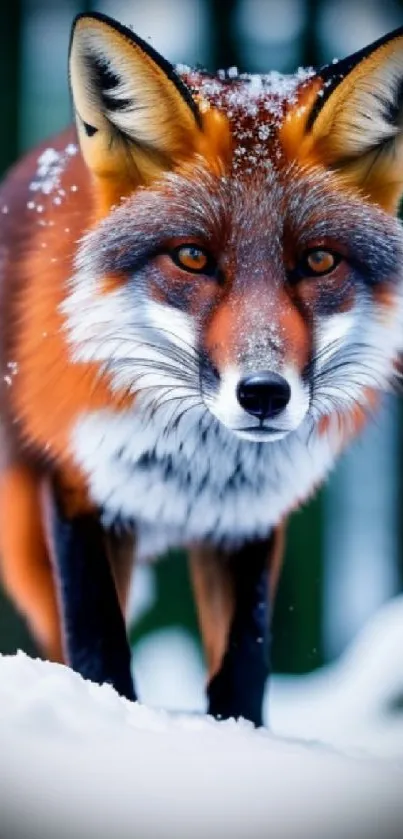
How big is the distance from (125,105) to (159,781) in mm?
1529

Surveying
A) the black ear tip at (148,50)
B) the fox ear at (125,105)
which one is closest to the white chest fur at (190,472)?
the fox ear at (125,105)

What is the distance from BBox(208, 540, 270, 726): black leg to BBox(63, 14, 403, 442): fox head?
0.40 metres

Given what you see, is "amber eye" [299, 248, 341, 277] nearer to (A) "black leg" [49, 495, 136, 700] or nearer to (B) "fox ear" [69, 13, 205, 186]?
(B) "fox ear" [69, 13, 205, 186]

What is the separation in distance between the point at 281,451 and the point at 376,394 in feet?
0.94

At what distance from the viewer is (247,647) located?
271 cm

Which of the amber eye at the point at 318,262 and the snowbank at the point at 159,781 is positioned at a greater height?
the amber eye at the point at 318,262

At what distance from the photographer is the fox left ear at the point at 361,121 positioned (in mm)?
2402

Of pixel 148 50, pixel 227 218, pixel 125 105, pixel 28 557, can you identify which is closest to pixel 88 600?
pixel 28 557

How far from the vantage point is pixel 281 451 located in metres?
2.58

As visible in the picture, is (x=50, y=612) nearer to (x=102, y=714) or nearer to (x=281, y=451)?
(x=102, y=714)

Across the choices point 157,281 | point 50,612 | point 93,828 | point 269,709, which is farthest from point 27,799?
point 157,281

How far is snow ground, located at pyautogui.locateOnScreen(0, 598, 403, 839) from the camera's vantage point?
2457 mm

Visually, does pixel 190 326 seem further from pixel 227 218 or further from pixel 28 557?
pixel 28 557

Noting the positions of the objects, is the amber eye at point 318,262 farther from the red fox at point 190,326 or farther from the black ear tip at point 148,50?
the black ear tip at point 148,50
